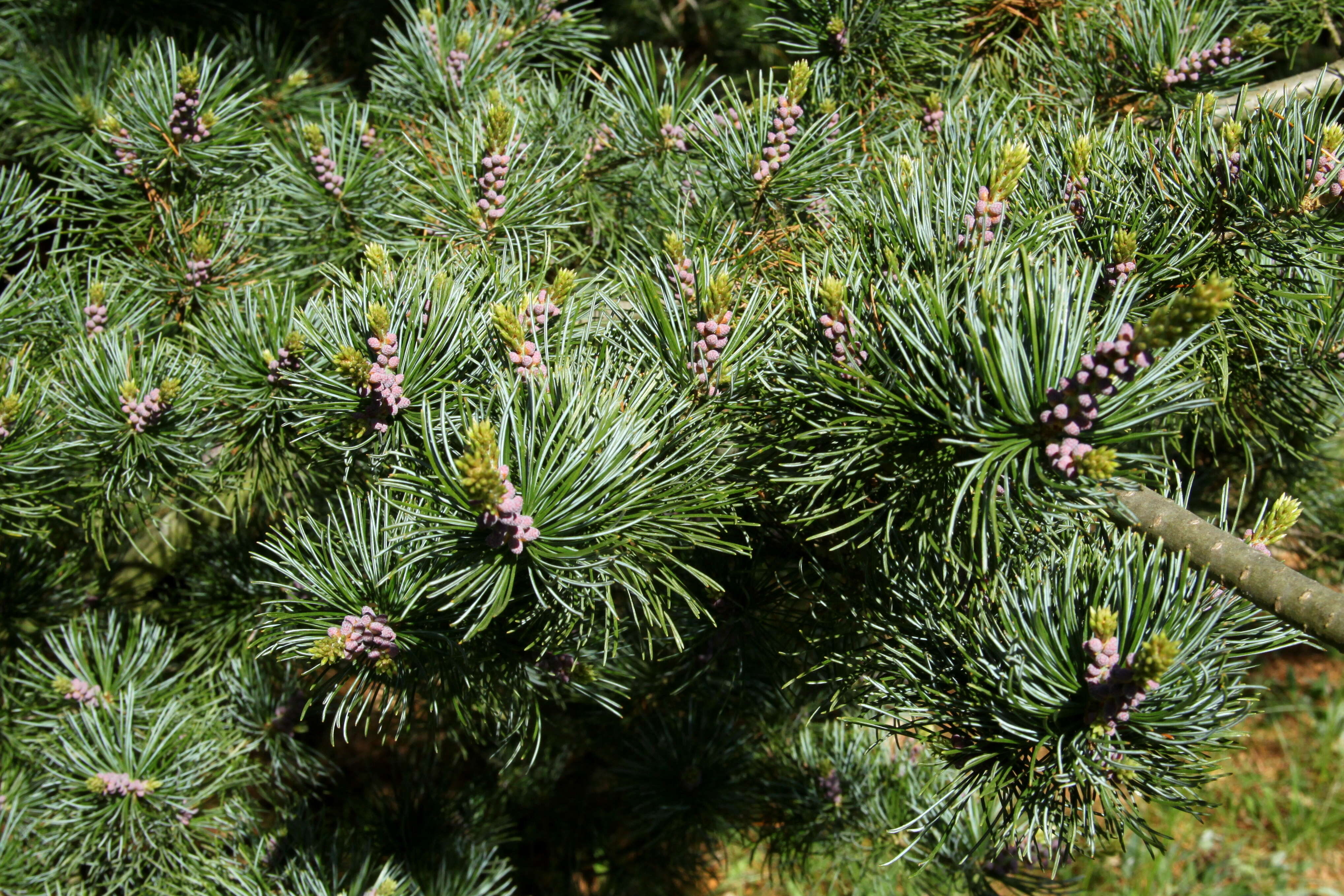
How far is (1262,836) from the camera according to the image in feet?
7.57

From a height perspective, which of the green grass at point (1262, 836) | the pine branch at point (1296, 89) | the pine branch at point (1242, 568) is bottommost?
the green grass at point (1262, 836)

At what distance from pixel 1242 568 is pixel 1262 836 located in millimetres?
2216

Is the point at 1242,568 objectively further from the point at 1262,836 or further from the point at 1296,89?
the point at 1262,836

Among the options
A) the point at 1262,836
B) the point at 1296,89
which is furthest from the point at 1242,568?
the point at 1262,836

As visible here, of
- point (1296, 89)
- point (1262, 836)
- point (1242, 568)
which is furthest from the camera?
point (1262, 836)

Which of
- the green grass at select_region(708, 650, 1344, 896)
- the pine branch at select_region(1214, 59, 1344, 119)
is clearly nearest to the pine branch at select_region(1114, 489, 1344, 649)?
the pine branch at select_region(1214, 59, 1344, 119)

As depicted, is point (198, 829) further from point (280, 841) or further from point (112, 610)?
point (112, 610)

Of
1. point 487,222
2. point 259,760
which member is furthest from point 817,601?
point 259,760

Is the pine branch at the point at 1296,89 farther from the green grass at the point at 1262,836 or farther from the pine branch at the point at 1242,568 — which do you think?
the green grass at the point at 1262,836

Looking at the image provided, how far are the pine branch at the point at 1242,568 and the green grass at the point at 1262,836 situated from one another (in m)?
1.66

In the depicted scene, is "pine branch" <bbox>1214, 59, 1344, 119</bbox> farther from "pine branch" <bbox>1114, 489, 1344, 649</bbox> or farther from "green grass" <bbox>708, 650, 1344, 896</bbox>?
"green grass" <bbox>708, 650, 1344, 896</bbox>

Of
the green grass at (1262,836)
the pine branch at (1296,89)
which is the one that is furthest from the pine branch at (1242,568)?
the green grass at (1262,836)

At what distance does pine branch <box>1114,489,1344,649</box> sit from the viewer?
22.3 inches

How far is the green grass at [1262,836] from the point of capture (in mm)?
2205
